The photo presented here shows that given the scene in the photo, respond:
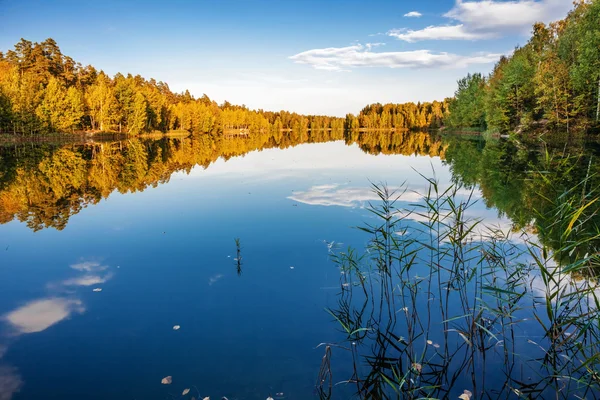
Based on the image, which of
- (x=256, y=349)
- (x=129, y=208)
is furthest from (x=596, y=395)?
(x=129, y=208)

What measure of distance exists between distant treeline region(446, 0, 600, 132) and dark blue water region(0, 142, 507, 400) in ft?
108

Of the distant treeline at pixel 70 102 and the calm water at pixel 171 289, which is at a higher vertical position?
the distant treeline at pixel 70 102

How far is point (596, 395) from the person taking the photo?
4797 mm

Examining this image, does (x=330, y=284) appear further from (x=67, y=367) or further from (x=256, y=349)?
(x=67, y=367)

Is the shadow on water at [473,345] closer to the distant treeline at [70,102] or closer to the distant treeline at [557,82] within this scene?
the distant treeline at [557,82]

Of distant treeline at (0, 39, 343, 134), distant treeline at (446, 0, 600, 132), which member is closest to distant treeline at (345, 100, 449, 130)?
distant treeline at (446, 0, 600, 132)

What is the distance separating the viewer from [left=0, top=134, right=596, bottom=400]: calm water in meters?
5.44

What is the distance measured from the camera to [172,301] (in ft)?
25.7

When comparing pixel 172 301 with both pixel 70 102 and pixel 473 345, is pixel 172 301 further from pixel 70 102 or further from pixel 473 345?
pixel 70 102

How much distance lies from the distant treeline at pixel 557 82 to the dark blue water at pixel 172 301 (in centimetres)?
3282

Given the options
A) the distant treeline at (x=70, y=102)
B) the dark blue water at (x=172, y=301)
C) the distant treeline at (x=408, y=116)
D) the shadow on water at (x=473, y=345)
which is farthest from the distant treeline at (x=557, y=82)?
the distant treeline at (x=408, y=116)

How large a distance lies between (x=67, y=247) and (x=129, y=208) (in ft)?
18.9

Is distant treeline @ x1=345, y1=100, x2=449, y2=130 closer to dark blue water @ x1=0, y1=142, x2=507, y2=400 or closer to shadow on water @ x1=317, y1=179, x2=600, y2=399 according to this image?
dark blue water @ x1=0, y1=142, x2=507, y2=400

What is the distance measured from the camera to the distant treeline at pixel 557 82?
35.8 meters
